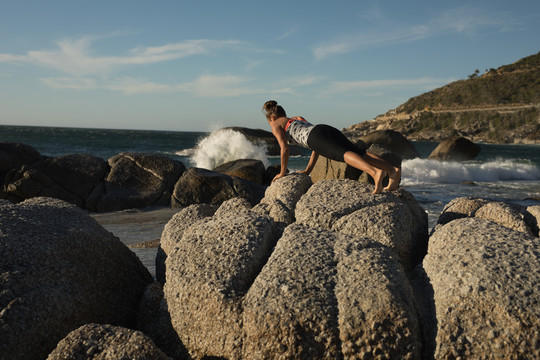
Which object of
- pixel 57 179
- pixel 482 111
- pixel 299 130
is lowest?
pixel 57 179

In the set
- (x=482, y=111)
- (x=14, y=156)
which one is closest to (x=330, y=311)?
(x=14, y=156)

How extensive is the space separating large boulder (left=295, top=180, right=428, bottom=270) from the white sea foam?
15503 mm

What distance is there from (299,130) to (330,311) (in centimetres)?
272

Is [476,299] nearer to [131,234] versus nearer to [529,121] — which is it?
[131,234]

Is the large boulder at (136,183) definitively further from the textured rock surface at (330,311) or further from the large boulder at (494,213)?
the textured rock surface at (330,311)

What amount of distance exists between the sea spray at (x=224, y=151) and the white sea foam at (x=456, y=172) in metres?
7.21

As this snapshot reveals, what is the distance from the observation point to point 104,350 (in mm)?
2783

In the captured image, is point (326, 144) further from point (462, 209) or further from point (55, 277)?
point (55, 277)

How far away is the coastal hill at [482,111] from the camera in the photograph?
76.1 m

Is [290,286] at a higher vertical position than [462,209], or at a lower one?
lower

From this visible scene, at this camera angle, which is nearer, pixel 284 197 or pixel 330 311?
pixel 330 311

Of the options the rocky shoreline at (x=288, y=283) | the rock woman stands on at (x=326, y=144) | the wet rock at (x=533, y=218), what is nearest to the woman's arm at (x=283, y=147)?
the rock woman stands on at (x=326, y=144)

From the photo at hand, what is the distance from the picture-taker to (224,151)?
80.5 ft

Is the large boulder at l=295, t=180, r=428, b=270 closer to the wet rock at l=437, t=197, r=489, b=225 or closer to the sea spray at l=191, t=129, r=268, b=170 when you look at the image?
the wet rock at l=437, t=197, r=489, b=225
